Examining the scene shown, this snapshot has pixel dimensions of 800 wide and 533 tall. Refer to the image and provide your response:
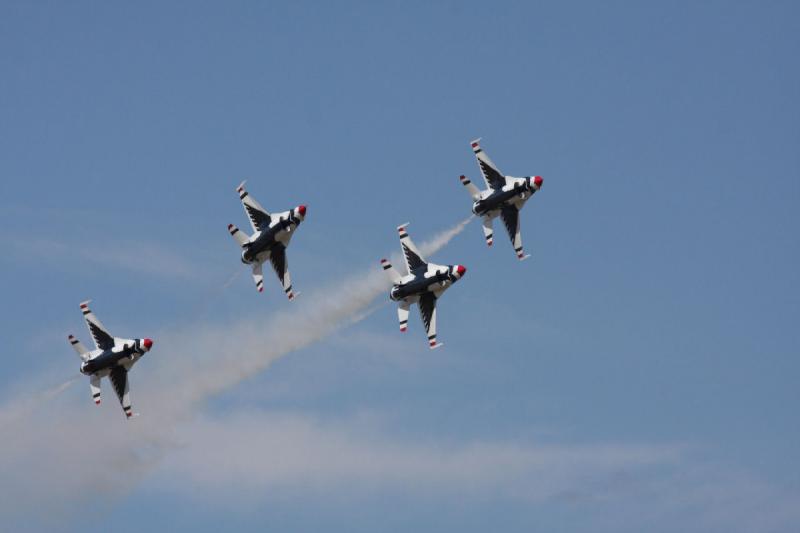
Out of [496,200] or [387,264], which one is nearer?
[387,264]

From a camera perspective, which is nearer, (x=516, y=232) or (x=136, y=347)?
(x=136, y=347)

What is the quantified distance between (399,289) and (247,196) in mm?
19301

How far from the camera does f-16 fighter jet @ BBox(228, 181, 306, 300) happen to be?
177250 millimetres

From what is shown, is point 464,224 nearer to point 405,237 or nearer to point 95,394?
point 405,237

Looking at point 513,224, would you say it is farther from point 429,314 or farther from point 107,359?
point 107,359

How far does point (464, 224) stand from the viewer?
598 feet

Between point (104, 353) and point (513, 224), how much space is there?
44.5 m

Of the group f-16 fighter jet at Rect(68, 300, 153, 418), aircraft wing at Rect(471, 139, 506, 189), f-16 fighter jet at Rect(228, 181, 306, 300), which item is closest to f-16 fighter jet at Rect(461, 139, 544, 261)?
aircraft wing at Rect(471, 139, 506, 189)

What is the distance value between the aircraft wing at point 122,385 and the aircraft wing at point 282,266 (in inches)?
739

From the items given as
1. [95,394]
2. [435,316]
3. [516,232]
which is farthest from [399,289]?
[95,394]

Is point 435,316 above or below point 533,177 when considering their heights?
below

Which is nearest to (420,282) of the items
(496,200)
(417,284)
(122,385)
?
(417,284)

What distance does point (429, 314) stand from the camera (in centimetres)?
17450

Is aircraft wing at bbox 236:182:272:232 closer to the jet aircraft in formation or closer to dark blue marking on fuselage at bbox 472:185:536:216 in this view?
the jet aircraft in formation
